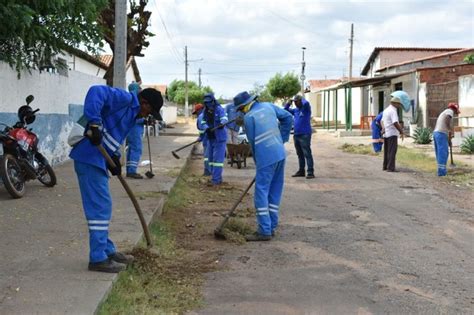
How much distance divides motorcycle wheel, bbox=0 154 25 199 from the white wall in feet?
5.78

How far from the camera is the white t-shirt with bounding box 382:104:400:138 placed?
43.5 feet

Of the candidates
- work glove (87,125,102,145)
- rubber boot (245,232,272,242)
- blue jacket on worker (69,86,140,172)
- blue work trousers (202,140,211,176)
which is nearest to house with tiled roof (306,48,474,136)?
blue work trousers (202,140,211,176)

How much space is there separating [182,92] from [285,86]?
2941 centimetres

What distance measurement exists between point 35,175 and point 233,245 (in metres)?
3.44

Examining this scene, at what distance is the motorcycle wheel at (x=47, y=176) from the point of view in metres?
8.63

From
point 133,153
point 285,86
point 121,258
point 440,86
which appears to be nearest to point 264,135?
point 121,258

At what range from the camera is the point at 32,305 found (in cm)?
382

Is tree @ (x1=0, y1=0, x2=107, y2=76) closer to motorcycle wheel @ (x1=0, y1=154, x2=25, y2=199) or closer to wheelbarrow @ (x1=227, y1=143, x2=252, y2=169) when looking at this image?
motorcycle wheel @ (x1=0, y1=154, x2=25, y2=199)

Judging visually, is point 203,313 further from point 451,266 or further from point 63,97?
point 63,97

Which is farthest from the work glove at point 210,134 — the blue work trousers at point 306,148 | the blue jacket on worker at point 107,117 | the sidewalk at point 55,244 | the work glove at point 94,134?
the work glove at point 94,134

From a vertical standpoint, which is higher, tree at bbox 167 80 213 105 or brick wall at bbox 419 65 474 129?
tree at bbox 167 80 213 105

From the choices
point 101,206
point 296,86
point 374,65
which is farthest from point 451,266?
point 296,86

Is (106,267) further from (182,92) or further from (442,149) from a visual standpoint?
(182,92)

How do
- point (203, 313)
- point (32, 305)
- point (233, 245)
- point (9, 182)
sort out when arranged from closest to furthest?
point (32, 305) → point (203, 313) → point (233, 245) → point (9, 182)
